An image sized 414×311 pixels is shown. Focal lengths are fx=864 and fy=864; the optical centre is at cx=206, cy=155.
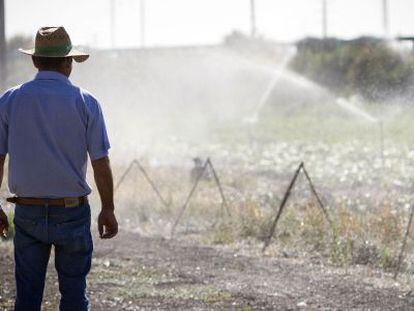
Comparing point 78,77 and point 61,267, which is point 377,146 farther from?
point 61,267

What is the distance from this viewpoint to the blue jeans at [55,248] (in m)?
4.23

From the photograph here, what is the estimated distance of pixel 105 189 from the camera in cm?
427

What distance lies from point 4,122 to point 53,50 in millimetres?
437

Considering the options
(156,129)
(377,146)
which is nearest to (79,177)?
(377,146)

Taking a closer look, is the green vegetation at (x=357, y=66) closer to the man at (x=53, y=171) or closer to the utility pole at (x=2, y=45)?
the utility pole at (x=2, y=45)

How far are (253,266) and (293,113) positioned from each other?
814 inches

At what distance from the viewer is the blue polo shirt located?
4.22m

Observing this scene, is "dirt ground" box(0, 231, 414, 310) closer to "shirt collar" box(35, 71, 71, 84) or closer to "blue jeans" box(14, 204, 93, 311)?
"blue jeans" box(14, 204, 93, 311)

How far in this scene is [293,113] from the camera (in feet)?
92.5

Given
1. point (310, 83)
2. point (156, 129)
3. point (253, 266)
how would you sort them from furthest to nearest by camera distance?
point (310, 83) < point (156, 129) < point (253, 266)

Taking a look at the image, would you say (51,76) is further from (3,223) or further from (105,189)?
(3,223)

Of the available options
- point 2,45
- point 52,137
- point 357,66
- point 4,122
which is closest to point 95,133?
point 52,137

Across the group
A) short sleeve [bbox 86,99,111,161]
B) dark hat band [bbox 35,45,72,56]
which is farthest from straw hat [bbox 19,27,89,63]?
short sleeve [bbox 86,99,111,161]

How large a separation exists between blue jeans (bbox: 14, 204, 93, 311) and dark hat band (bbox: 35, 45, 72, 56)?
0.77 meters
